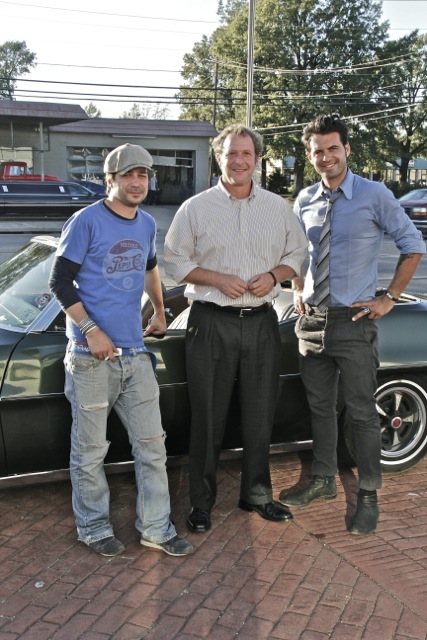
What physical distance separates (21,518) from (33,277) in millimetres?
1304

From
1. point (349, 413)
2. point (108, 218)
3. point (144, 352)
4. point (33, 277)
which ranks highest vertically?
point (108, 218)

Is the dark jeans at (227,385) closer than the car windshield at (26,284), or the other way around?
the dark jeans at (227,385)

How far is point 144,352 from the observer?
330 cm

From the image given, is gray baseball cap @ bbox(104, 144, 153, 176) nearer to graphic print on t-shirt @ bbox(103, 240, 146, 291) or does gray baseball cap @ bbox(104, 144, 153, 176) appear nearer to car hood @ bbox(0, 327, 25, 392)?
graphic print on t-shirt @ bbox(103, 240, 146, 291)

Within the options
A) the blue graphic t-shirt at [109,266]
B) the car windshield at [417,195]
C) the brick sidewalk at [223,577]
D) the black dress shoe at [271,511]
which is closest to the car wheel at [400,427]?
the brick sidewalk at [223,577]

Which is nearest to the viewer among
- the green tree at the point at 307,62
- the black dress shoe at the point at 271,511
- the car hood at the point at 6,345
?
the car hood at the point at 6,345

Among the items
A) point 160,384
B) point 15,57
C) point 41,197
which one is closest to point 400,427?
point 160,384

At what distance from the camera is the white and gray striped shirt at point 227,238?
3359 millimetres

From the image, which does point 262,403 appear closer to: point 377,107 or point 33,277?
point 33,277

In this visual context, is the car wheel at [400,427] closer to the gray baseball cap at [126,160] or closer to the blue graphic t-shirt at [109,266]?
the blue graphic t-shirt at [109,266]

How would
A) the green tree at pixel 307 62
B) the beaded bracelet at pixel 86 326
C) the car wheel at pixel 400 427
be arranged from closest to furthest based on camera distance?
the beaded bracelet at pixel 86 326 < the car wheel at pixel 400 427 < the green tree at pixel 307 62

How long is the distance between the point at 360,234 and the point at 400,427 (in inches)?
53.6

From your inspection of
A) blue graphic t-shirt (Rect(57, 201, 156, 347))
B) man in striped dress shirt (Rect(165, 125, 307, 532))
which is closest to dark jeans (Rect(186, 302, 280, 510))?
man in striped dress shirt (Rect(165, 125, 307, 532))

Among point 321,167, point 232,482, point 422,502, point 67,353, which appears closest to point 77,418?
point 67,353
